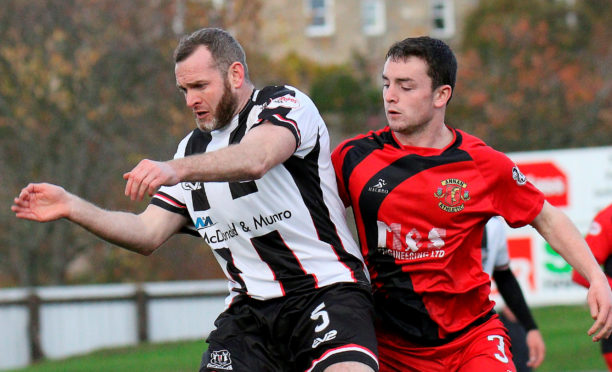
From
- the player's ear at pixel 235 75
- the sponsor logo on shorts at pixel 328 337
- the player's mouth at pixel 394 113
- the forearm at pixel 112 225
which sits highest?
the player's ear at pixel 235 75

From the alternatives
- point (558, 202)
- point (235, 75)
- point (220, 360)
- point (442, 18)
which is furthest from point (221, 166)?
point (442, 18)

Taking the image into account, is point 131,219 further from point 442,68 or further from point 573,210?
point 573,210

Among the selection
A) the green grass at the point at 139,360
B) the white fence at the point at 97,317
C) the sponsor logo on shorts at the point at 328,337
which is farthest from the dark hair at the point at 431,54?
the white fence at the point at 97,317

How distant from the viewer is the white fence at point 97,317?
1983cm

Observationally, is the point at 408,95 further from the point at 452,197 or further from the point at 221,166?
the point at 221,166

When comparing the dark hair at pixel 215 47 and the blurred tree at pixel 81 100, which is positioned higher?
the blurred tree at pixel 81 100

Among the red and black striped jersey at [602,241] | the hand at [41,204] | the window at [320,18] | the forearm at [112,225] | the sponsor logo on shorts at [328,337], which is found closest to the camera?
the hand at [41,204]

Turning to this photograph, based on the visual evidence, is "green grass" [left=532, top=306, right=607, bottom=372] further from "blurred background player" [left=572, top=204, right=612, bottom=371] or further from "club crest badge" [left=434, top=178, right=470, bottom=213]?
"club crest badge" [left=434, top=178, right=470, bottom=213]

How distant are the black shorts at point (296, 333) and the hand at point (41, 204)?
1112 mm

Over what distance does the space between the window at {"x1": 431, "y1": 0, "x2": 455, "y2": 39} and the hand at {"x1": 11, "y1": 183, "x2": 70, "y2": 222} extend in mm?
42964

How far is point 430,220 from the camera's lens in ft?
17.6

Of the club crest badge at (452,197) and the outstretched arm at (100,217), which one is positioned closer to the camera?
the outstretched arm at (100,217)

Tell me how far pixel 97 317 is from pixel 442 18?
31129 millimetres

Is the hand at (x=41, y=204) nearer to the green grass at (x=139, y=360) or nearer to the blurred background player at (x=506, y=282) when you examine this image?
the blurred background player at (x=506, y=282)
